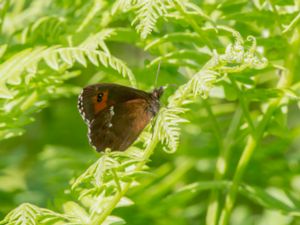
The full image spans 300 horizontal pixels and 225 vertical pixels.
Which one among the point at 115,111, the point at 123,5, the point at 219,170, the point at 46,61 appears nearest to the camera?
the point at 46,61

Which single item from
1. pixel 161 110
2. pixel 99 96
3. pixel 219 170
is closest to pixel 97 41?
pixel 99 96

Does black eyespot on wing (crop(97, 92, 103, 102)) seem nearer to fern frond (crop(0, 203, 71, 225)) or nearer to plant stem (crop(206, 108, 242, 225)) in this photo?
plant stem (crop(206, 108, 242, 225))

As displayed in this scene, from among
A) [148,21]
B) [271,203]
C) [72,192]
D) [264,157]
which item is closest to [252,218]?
[264,157]

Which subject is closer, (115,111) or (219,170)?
(219,170)

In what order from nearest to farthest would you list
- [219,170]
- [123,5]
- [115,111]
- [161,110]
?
[161,110]
[123,5]
[219,170]
[115,111]

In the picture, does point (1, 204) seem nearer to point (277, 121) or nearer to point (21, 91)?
point (21, 91)

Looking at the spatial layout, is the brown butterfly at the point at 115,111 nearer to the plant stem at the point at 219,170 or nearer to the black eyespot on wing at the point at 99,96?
the black eyespot on wing at the point at 99,96

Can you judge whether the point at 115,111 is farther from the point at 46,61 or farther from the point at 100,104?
the point at 46,61
